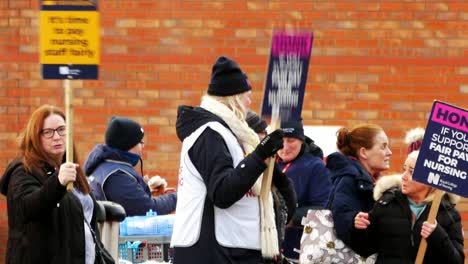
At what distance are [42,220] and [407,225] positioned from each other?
206 cm

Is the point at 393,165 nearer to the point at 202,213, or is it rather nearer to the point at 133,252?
the point at 133,252

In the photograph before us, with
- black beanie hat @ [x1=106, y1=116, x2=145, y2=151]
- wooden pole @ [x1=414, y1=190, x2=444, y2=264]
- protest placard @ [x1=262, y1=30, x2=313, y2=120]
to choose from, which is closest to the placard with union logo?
wooden pole @ [x1=414, y1=190, x2=444, y2=264]

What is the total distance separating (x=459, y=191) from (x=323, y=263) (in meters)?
1.03

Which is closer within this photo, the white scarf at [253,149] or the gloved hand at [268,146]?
the gloved hand at [268,146]

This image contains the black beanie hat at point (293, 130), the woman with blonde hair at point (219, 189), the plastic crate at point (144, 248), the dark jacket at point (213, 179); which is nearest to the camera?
the dark jacket at point (213, 179)

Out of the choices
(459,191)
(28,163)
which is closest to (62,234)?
(28,163)

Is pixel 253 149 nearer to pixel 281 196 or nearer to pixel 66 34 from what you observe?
pixel 281 196

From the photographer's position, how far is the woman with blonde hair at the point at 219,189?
6605 millimetres

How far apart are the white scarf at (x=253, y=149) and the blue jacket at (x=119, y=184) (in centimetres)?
219

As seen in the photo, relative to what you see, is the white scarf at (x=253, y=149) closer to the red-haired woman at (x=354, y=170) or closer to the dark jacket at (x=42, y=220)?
the dark jacket at (x=42, y=220)

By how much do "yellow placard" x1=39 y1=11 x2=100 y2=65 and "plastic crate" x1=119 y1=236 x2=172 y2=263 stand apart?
1.88 m

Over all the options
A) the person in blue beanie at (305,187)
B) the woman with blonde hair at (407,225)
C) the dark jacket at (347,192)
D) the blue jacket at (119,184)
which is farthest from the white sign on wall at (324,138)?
the woman with blonde hair at (407,225)

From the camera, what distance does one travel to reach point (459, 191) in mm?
7391

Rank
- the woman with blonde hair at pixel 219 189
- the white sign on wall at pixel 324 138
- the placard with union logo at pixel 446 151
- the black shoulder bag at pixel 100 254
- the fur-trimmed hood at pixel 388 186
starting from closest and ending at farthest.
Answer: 1. the woman with blonde hair at pixel 219 189
2. the black shoulder bag at pixel 100 254
3. the placard with union logo at pixel 446 151
4. the fur-trimmed hood at pixel 388 186
5. the white sign on wall at pixel 324 138
